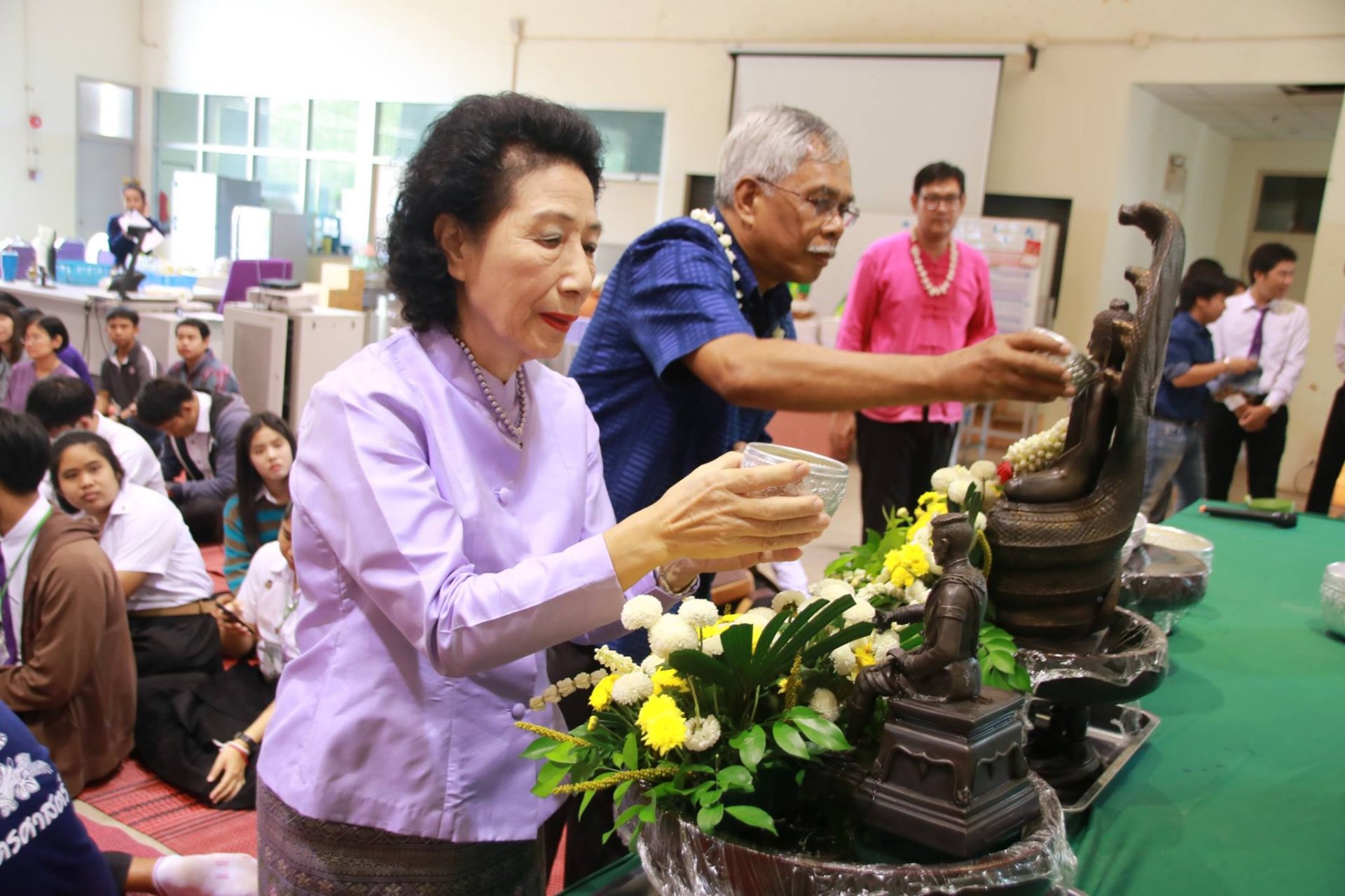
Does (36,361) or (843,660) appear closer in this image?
(843,660)

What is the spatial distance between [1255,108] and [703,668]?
9562 mm

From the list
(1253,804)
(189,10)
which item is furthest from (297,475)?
(189,10)

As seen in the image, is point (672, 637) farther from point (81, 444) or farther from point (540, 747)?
point (81, 444)

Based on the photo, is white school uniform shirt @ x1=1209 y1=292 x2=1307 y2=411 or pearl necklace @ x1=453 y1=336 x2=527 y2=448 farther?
white school uniform shirt @ x1=1209 y1=292 x2=1307 y2=411

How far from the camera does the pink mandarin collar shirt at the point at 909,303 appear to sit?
3820 millimetres

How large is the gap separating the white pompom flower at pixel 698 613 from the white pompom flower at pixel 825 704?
11cm

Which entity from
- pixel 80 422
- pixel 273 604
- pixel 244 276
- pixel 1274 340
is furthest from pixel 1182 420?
pixel 244 276

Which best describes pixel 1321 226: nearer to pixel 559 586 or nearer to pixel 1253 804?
pixel 1253 804

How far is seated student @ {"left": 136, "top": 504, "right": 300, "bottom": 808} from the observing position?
2.79 meters

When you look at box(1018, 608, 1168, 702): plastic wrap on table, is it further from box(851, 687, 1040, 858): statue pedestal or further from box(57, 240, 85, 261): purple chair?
box(57, 240, 85, 261): purple chair

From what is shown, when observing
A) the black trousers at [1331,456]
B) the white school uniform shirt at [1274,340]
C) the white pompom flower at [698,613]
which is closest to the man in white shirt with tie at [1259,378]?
the white school uniform shirt at [1274,340]

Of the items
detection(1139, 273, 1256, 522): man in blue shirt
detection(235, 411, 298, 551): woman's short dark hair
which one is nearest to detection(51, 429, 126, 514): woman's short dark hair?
detection(235, 411, 298, 551): woman's short dark hair

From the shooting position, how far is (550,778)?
87 centimetres

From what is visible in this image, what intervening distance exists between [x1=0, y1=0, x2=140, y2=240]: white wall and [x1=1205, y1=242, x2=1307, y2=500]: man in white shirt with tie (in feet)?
41.4
